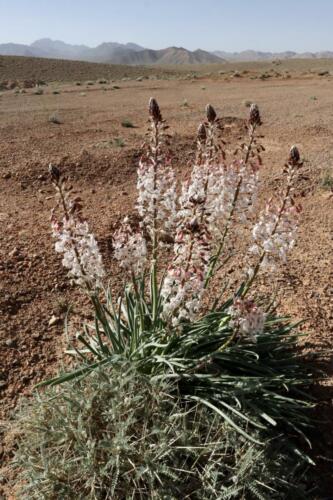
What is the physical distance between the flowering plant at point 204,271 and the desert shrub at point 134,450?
150 millimetres

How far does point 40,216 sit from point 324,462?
17.3 ft

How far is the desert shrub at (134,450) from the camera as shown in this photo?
103 inches

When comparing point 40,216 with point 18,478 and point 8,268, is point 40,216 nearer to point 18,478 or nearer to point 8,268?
point 8,268

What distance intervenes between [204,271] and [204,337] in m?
0.69

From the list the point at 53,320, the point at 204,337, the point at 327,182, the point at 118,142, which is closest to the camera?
the point at 204,337

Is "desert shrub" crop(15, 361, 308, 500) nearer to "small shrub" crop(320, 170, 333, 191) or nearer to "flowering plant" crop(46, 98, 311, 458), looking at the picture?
"flowering plant" crop(46, 98, 311, 458)

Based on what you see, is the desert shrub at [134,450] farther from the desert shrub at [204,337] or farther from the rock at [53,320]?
the rock at [53,320]

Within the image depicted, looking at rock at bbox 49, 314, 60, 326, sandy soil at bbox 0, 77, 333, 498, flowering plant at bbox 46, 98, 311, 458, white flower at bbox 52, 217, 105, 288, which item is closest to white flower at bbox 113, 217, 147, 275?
flowering plant at bbox 46, 98, 311, 458

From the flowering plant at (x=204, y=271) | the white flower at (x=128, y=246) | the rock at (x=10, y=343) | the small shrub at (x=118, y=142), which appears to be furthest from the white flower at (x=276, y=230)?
the small shrub at (x=118, y=142)

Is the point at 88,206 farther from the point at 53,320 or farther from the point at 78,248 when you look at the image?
→ the point at 78,248

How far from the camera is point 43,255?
18.4 ft

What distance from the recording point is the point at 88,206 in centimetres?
737

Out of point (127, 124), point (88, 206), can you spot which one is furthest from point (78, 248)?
point (127, 124)

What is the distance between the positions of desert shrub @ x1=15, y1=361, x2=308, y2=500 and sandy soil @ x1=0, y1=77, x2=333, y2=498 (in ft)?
2.41
